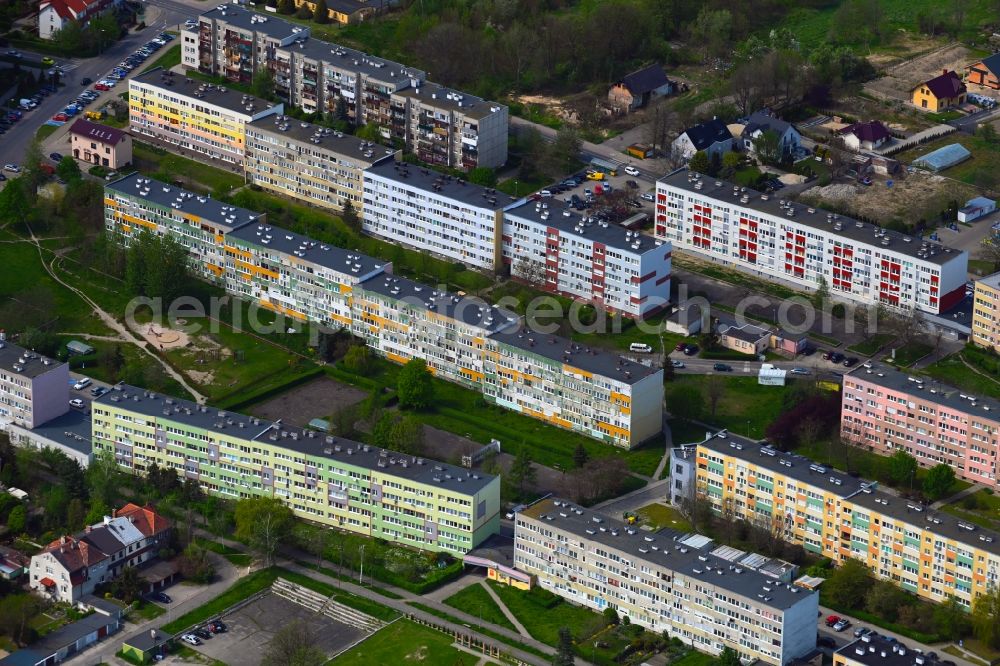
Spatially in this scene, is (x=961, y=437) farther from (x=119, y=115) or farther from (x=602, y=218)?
(x=119, y=115)

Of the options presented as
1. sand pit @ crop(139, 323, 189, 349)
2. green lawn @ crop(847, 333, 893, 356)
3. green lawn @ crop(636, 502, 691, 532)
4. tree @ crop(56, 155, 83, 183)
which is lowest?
green lawn @ crop(636, 502, 691, 532)

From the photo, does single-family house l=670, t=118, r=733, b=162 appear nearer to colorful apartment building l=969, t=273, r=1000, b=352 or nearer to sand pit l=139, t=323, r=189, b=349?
colorful apartment building l=969, t=273, r=1000, b=352

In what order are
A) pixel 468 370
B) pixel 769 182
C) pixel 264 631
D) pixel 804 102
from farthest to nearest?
pixel 804 102 < pixel 769 182 < pixel 468 370 < pixel 264 631

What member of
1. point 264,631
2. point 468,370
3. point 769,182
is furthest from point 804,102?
point 264,631

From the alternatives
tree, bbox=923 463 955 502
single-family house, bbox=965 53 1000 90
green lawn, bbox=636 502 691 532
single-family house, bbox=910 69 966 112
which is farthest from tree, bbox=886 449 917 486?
single-family house, bbox=965 53 1000 90

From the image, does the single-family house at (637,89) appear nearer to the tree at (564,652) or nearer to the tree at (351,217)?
the tree at (351,217)

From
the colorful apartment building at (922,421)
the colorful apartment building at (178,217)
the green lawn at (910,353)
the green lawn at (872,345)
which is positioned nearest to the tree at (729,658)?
the colorful apartment building at (922,421)
